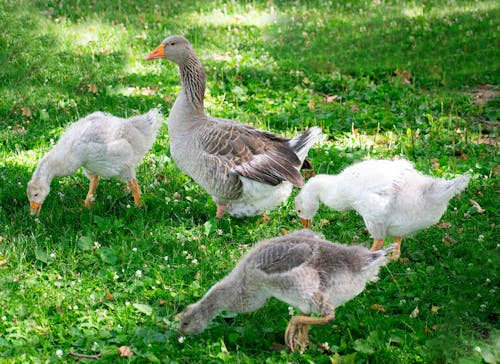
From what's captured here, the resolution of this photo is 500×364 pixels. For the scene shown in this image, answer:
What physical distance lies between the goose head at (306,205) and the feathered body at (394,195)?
237 millimetres

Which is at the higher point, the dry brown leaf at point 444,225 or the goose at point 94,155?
the goose at point 94,155

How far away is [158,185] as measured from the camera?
7.61 metres

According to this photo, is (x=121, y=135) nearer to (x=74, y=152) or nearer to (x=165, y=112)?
(x=74, y=152)

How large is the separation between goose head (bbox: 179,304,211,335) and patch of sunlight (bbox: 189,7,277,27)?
9098mm

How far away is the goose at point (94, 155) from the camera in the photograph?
677cm

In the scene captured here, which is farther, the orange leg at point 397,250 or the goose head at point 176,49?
the goose head at point 176,49

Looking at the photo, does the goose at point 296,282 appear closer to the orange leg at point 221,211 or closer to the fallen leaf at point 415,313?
the fallen leaf at point 415,313

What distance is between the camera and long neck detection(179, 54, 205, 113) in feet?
24.0

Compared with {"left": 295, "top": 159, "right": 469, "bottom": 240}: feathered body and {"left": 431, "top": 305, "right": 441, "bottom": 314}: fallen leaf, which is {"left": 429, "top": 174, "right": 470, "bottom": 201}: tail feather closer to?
{"left": 295, "top": 159, "right": 469, "bottom": 240}: feathered body

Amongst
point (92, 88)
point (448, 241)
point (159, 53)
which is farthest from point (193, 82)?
point (92, 88)

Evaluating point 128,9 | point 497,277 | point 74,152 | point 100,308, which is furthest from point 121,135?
point 128,9

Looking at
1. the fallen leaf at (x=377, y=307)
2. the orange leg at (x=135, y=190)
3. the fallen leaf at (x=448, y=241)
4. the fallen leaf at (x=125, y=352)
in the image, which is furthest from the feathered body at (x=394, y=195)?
the fallen leaf at (x=125, y=352)

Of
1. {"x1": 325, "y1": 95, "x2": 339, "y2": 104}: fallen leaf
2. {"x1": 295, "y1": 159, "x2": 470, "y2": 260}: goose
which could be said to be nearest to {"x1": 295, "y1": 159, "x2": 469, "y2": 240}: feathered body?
{"x1": 295, "y1": 159, "x2": 470, "y2": 260}: goose

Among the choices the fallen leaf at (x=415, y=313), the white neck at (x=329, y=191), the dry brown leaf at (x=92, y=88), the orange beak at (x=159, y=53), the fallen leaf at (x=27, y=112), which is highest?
the orange beak at (x=159, y=53)
